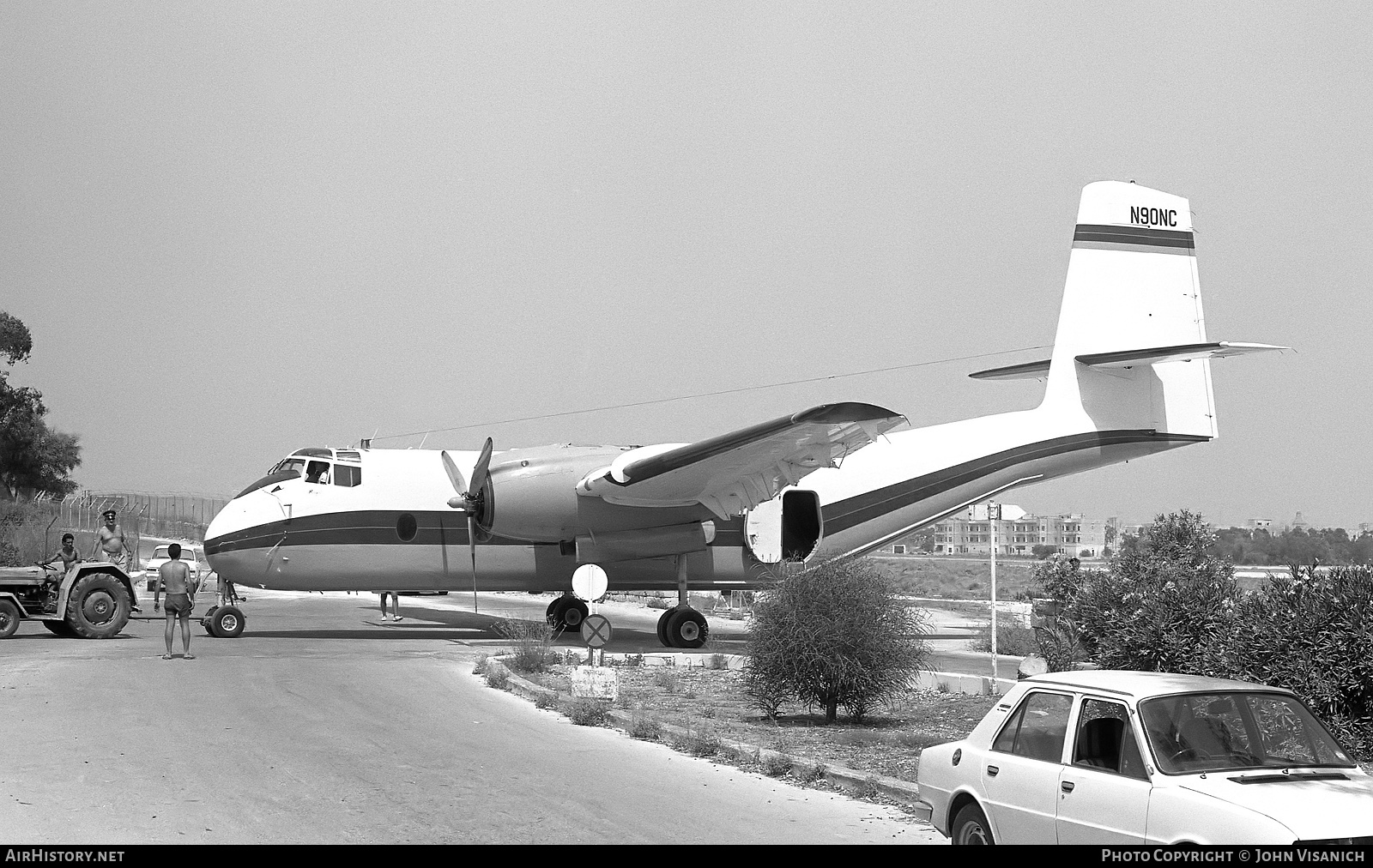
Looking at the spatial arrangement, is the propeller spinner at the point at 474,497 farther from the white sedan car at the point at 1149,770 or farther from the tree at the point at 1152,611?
the white sedan car at the point at 1149,770

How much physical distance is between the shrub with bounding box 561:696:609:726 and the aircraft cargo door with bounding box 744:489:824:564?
1098 cm

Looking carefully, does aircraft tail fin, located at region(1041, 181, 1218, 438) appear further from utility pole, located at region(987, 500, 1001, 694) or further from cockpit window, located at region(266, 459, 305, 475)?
cockpit window, located at region(266, 459, 305, 475)

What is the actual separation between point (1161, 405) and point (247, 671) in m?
18.6

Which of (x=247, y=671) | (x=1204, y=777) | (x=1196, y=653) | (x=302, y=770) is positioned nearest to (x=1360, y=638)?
(x=1196, y=653)

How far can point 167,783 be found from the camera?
9.16m

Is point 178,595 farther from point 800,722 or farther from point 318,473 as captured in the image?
point 800,722

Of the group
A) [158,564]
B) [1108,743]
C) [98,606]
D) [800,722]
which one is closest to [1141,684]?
[1108,743]

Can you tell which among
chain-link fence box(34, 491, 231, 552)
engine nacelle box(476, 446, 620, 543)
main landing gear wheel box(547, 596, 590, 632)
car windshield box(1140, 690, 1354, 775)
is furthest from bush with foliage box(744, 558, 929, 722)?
chain-link fence box(34, 491, 231, 552)

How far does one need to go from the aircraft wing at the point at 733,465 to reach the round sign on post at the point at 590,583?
13.0 ft

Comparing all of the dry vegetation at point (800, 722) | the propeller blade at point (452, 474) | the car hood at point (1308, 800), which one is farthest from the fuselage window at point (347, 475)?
the car hood at point (1308, 800)

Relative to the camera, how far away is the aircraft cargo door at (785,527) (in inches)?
966

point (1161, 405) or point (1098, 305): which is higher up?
point (1098, 305)

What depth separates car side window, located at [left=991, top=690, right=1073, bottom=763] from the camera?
21.5ft
